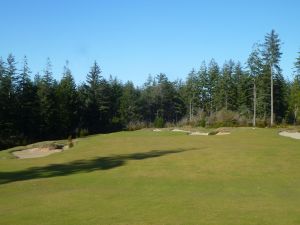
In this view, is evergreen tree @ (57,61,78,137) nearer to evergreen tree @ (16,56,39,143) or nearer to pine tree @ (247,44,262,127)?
evergreen tree @ (16,56,39,143)

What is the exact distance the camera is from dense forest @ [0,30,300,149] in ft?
207

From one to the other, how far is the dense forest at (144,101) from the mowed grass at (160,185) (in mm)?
31773

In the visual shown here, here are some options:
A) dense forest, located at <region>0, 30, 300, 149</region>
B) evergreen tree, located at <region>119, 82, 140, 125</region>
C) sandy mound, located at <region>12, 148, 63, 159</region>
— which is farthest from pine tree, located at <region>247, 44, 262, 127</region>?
sandy mound, located at <region>12, 148, 63, 159</region>

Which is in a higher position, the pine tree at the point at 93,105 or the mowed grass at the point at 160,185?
the pine tree at the point at 93,105

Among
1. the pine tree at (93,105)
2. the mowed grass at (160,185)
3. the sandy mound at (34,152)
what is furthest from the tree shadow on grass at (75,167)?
the pine tree at (93,105)

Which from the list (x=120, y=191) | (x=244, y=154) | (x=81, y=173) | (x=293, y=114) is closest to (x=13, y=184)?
(x=81, y=173)

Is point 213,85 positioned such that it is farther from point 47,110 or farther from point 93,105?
point 47,110

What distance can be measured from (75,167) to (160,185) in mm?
7948

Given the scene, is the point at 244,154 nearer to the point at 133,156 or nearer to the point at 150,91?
the point at 133,156

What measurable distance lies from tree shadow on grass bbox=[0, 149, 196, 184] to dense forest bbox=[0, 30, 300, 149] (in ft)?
105

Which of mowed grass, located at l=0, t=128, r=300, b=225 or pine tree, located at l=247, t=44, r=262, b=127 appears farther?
pine tree, located at l=247, t=44, r=262, b=127

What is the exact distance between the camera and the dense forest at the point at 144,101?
6303 centimetres

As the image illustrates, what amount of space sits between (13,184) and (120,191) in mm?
5767

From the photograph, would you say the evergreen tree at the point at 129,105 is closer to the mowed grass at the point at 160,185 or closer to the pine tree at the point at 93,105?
the pine tree at the point at 93,105
